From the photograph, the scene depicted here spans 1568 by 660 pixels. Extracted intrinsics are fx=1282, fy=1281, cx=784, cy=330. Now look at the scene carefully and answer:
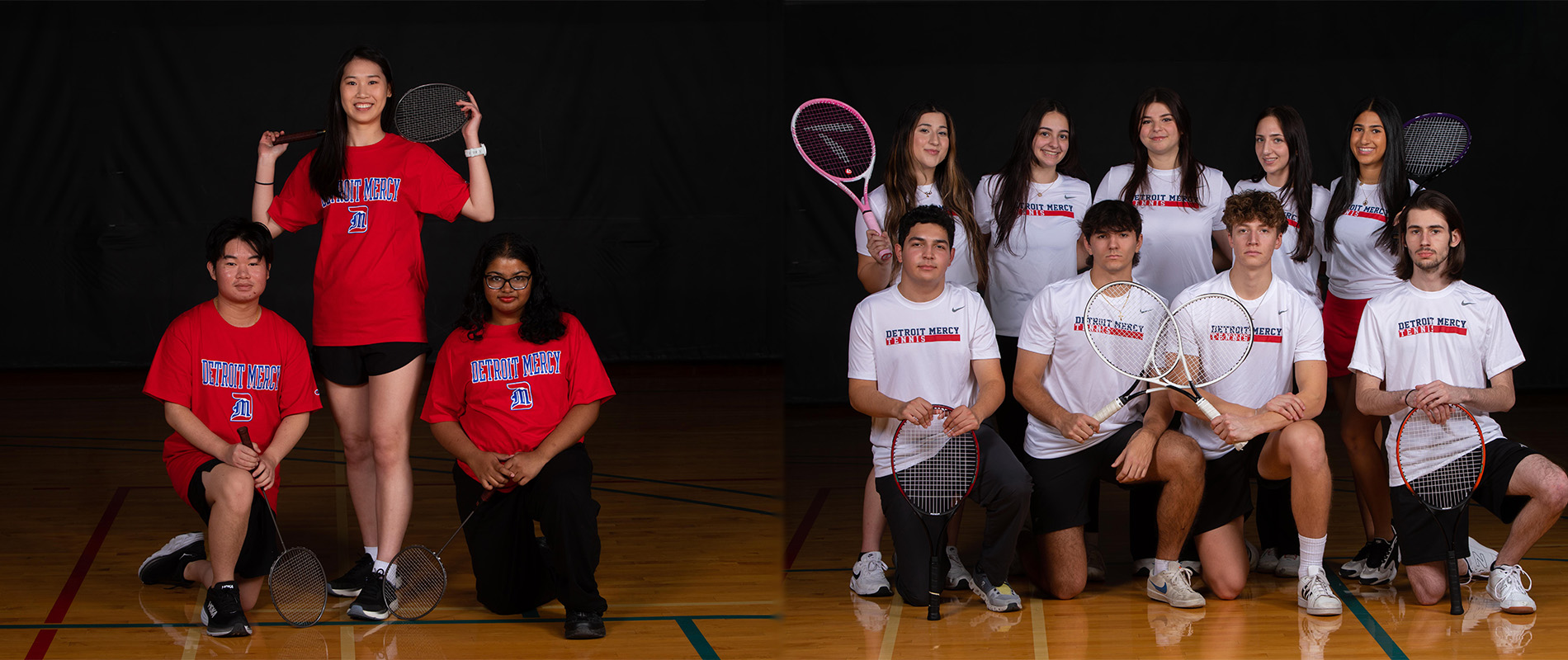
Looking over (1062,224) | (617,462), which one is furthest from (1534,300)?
(617,462)

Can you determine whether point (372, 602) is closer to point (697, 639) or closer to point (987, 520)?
point (697, 639)

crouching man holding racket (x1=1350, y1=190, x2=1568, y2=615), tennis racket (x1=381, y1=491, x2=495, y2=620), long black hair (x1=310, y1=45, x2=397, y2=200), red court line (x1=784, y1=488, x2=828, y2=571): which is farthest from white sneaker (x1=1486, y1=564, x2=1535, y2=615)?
long black hair (x1=310, y1=45, x2=397, y2=200)

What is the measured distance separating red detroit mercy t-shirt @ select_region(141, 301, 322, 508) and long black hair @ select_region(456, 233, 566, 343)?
56 cm

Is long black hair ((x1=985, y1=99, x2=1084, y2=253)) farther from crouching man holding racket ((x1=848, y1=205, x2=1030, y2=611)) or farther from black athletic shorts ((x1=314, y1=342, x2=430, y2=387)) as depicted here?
black athletic shorts ((x1=314, y1=342, x2=430, y2=387))

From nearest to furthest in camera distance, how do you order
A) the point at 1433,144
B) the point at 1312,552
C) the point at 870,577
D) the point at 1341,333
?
the point at 1312,552, the point at 870,577, the point at 1341,333, the point at 1433,144

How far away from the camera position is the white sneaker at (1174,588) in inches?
159

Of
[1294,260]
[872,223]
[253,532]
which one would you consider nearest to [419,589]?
[253,532]

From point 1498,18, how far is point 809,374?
484cm

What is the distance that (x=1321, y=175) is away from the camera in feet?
26.8

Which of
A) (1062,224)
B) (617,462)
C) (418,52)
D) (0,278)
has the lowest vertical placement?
(617,462)

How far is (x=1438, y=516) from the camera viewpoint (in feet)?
13.0

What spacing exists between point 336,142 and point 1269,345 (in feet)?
9.89

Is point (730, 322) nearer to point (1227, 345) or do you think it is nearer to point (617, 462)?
point (617, 462)

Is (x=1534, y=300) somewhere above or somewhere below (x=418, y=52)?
below
